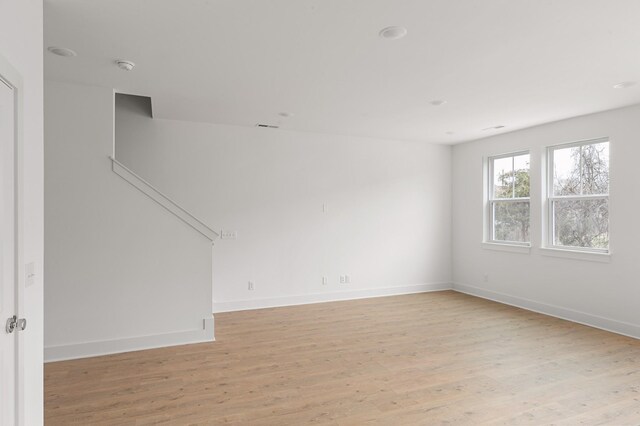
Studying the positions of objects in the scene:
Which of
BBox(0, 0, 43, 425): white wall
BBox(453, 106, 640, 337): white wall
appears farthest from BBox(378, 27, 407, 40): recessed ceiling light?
BBox(453, 106, 640, 337): white wall

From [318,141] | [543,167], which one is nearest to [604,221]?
[543,167]

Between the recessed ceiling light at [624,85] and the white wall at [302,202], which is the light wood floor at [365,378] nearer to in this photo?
the white wall at [302,202]

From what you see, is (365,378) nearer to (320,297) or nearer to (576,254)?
(320,297)

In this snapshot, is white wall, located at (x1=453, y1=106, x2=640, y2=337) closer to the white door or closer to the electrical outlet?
the electrical outlet

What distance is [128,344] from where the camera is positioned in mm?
3777

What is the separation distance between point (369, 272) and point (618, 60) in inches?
167

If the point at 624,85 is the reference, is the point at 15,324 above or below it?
below

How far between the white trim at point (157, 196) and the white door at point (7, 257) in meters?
2.01

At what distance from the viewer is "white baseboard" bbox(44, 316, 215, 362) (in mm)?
3545

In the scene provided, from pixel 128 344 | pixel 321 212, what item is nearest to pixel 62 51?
pixel 128 344

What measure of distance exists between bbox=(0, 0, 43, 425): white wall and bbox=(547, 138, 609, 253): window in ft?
18.4

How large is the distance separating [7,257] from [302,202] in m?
4.33

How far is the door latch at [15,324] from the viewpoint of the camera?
1716mm

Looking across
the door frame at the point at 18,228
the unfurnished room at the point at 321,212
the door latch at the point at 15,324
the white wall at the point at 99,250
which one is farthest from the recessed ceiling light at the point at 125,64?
the door latch at the point at 15,324
